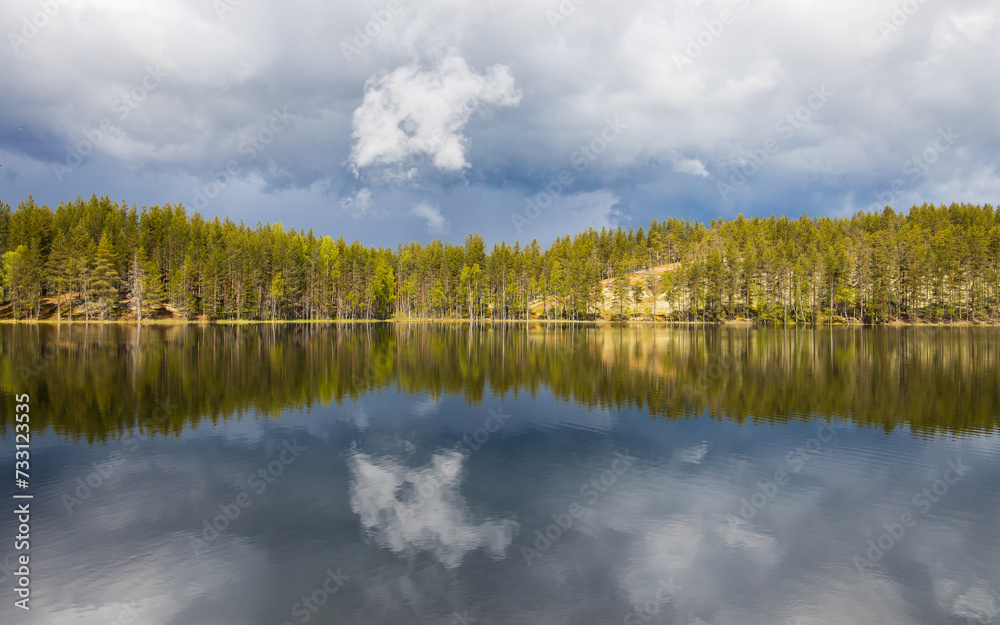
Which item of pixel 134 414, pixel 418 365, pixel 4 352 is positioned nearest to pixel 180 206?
pixel 4 352

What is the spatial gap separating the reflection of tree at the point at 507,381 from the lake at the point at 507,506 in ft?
1.39

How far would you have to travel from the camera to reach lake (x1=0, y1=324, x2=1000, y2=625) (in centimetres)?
1080

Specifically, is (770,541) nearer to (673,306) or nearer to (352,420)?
(352,420)

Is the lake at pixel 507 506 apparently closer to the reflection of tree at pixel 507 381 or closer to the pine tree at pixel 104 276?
the reflection of tree at pixel 507 381

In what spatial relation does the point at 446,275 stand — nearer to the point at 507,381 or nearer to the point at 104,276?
the point at 104,276

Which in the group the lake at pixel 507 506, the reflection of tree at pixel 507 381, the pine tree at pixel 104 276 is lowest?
the lake at pixel 507 506

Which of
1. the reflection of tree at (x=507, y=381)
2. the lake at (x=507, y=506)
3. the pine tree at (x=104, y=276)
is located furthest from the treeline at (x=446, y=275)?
the lake at (x=507, y=506)

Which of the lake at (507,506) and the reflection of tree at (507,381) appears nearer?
the lake at (507,506)

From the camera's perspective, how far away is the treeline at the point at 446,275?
5133 inches

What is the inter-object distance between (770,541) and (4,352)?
6876 cm

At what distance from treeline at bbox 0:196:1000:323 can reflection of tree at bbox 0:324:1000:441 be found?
7913 cm

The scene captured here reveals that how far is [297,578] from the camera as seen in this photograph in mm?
11445

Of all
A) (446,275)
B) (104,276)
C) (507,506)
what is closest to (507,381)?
(507,506)

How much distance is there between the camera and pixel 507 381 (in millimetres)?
39812
